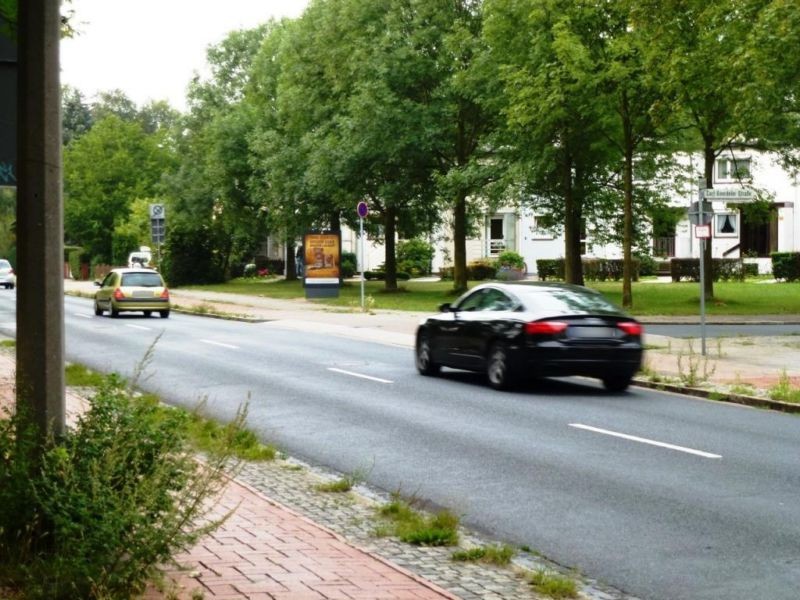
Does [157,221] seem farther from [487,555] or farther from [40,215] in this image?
[40,215]

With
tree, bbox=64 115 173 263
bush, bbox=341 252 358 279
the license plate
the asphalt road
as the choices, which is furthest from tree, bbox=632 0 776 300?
tree, bbox=64 115 173 263

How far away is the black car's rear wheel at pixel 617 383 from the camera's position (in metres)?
17.3

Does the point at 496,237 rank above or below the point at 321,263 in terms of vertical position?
above

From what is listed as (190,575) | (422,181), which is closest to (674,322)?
(422,181)

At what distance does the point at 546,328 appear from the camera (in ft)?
53.9

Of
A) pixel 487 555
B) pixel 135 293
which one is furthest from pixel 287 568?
→ pixel 135 293

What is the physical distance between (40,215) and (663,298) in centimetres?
4009

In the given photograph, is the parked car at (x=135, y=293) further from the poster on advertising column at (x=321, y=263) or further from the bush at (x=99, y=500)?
the bush at (x=99, y=500)

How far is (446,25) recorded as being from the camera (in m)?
47.8

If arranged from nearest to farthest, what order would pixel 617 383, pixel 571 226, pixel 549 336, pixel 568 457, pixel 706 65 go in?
pixel 568 457 → pixel 549 336 → pixel 617 383 → pixel 706 65 → pixel 571 226

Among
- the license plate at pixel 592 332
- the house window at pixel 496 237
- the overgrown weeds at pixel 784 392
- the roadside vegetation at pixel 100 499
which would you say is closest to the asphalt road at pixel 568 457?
the overgrown weeds at pixel 784 392

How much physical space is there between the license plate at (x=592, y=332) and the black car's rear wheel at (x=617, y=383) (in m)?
0.80

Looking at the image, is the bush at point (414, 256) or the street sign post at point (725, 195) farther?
the bush at point (414, 256)

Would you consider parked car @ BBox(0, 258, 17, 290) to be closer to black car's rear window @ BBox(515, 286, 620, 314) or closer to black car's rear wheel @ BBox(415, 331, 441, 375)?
black car's rear wheel @ BBox(415, 331, 441, 375)
